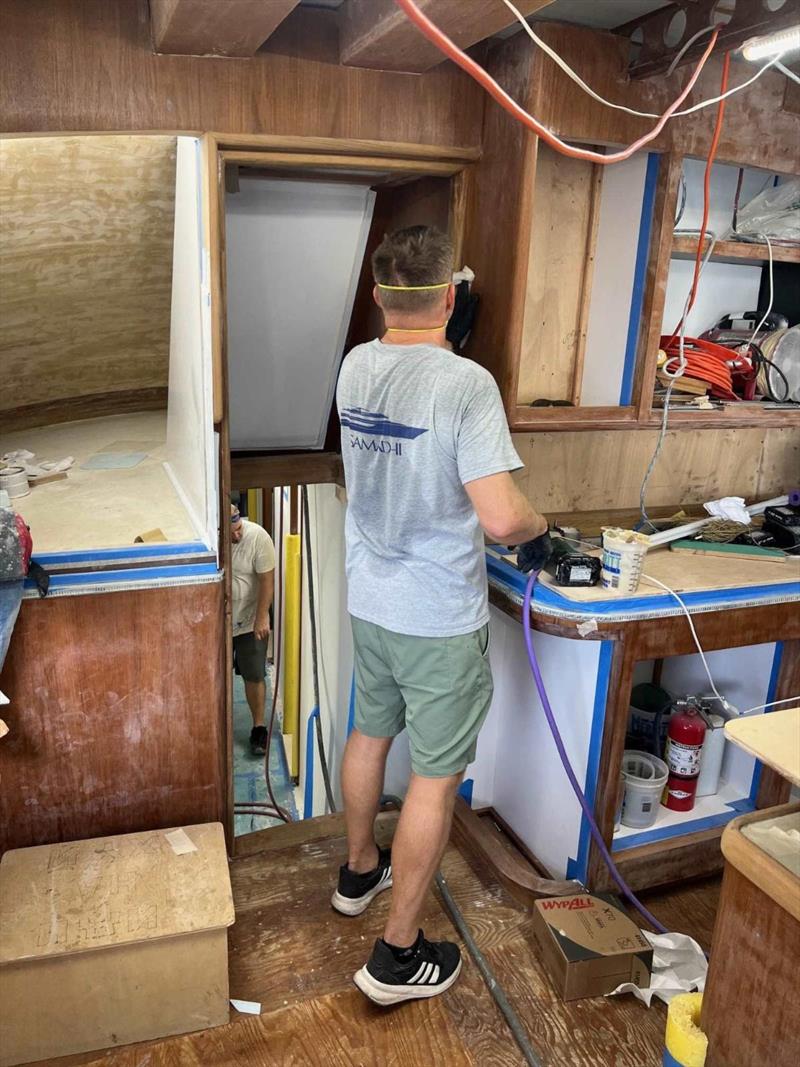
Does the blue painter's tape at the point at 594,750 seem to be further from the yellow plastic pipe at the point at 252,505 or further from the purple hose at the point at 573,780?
the yellow plastic pipe at the point at 252,505

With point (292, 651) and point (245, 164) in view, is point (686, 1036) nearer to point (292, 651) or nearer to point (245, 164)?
point (245, 164)

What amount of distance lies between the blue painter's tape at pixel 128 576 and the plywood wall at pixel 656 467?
108 centimetres

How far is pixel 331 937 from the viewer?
199 cm

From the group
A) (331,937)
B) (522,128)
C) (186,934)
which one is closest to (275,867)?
(331,937)

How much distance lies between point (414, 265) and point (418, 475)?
17.0 inches

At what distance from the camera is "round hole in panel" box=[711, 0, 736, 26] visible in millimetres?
1703

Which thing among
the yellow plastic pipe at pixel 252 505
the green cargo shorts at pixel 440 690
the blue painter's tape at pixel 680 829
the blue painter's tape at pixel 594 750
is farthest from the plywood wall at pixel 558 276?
the yellow plastic pipe at pixel 252 505

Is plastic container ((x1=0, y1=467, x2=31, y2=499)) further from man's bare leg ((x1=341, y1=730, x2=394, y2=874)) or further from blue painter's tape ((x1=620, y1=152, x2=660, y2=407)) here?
blue painter's tape ((x1=620, y1=152, x2=660, y2=407))

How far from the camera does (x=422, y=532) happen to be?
1.72 meters

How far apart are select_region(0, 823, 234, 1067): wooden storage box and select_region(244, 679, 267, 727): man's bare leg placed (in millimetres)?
2698

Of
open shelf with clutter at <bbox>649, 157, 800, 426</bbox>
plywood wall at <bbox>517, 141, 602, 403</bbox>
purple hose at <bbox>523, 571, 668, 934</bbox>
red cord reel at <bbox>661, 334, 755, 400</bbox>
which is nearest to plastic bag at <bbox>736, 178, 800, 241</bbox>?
open shelf with clutter at <bbox>649, 157, 800, 426</bbox>

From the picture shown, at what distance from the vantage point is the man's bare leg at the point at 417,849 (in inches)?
69.4

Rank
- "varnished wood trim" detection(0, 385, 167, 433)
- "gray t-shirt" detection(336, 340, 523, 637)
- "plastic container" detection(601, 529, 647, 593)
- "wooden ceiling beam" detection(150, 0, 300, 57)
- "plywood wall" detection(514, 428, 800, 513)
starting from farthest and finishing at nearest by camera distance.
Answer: "varnished wood trim" detection(0, 385, 167, 433) → "plywood wall" detection(514, 428, 800, 513) → "plastic container" detection(601, 529, 647, 593) → "gray t-shirt" detection(336, 340, 523, 637) → "wooden ceiling beam" detection(150, 0, 300, 57)

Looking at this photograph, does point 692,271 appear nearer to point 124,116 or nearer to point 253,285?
point 253,285
